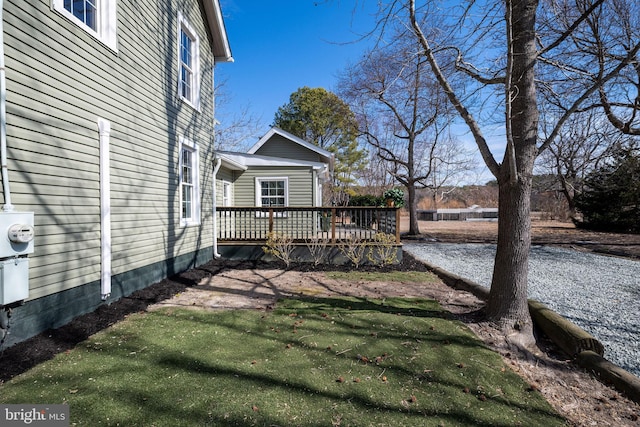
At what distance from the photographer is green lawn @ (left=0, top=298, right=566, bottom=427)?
7.51 ft

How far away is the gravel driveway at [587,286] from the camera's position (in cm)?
400

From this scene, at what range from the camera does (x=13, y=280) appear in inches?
107

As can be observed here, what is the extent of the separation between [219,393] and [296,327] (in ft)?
5.22

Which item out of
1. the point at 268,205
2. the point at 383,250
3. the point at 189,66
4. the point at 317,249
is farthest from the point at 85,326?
the point at 268,205

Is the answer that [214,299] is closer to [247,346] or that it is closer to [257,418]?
[247,346]

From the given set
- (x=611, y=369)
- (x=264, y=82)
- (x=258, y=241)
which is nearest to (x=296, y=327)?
(x=611, y=369)

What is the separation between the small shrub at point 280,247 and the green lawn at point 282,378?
4.09 m

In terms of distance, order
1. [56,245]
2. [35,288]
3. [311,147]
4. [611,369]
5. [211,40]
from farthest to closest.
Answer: [311,147] → [211,40] → [56,245] → [35,288] → [611,369]

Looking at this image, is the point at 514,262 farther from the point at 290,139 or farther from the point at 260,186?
the point at 290,139

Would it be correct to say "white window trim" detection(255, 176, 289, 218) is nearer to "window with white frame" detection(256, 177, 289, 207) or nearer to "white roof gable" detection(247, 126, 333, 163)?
"window with white frame" detection(256, 177, 289, 207)

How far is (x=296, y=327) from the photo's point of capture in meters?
4.03

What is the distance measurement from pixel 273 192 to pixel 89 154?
24.5 feet

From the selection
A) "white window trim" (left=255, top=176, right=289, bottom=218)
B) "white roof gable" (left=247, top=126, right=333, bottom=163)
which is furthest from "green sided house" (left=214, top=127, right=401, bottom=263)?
"white roof gable" (left=247, top=126, right=333, bottom=163)

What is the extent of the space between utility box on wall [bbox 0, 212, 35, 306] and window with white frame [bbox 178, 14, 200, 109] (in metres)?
5.00
